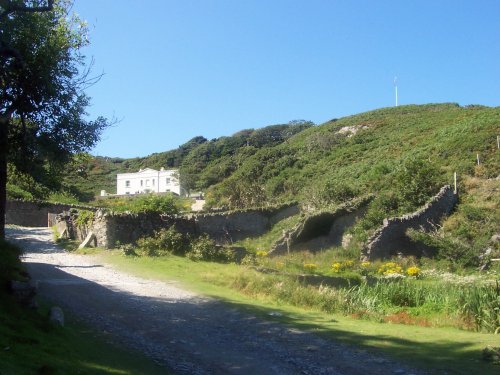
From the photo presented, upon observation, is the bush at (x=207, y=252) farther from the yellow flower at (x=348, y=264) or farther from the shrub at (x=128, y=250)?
the yellow flower at (x=348, y=264)

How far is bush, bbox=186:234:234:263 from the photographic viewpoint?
2252 centimetres

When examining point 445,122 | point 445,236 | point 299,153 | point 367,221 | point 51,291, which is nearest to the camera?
point 51,291

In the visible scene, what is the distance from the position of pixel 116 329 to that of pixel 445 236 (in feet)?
73.3

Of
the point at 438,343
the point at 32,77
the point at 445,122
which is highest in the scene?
the point at 445,122

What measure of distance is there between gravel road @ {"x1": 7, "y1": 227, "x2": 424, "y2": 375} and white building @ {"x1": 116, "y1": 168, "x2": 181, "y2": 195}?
76.6 metres

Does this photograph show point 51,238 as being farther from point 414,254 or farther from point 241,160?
point 241,160

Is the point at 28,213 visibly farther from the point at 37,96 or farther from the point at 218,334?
the point at 218,334

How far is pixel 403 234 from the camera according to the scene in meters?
29.5

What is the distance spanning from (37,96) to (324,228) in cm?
2360

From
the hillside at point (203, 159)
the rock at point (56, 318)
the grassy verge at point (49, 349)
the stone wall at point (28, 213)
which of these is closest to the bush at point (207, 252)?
the grassy verge at point (49, 349)

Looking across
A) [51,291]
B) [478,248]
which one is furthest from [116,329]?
[478,248]

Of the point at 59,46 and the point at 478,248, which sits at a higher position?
the point at 59,46

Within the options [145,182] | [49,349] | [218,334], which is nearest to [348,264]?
[218,334]

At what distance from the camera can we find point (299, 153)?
2817 inches
